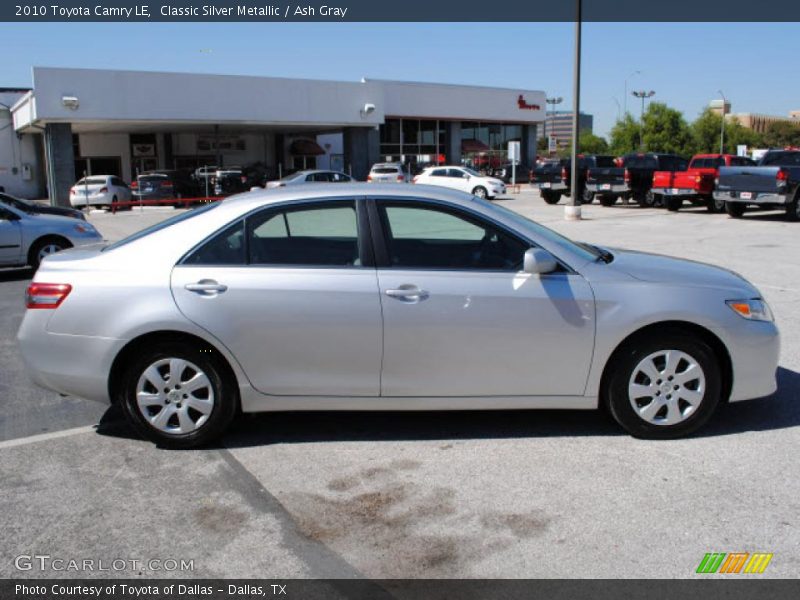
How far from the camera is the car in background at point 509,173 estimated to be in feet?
182

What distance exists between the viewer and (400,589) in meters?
3.27

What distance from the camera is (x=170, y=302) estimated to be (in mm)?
4703

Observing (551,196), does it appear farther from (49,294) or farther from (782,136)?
(782,136)

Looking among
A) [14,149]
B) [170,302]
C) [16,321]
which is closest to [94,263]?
[170,302]

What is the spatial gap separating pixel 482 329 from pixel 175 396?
195 cm

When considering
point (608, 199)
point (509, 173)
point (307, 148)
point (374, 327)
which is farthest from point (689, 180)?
point (509, 173)

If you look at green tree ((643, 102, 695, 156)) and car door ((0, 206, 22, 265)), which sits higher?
green tree ((643, 102, 695, 156))

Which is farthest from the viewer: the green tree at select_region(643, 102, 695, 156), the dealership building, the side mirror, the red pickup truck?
the green tree at select_region(643, 102, 695, 156)

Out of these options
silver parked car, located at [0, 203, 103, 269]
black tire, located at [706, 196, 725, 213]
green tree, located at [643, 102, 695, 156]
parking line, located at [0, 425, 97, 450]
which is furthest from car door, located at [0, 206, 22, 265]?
green tree, located at [643, 102, 695, 156]

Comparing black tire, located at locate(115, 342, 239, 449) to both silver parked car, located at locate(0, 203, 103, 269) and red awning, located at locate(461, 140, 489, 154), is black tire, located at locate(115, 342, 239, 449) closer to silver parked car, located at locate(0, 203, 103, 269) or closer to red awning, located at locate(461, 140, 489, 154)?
silver parked car, located at locate(0, 203, 103, 269)

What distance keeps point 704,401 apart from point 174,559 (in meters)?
3.26

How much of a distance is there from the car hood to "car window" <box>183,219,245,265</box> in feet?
7.92

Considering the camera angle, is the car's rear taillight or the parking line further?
the parking line

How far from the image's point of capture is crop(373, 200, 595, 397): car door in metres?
4.70
